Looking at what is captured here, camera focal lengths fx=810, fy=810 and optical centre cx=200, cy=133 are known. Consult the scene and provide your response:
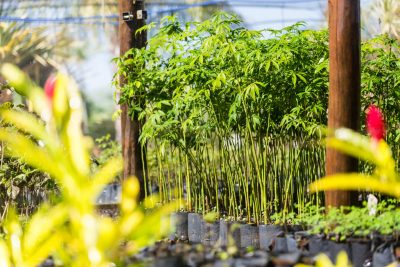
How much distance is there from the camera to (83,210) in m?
2.18

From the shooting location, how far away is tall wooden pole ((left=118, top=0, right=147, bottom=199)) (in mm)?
6684

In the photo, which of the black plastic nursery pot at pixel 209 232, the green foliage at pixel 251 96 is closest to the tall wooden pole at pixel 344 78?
the green foliage at pixel 251 96

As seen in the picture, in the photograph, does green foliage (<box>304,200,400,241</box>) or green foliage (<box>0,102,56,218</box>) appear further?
green foliage (<box>0,102,56,218</box>)

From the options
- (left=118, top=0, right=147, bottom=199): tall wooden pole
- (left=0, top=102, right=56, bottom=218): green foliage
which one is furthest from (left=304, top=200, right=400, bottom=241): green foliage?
(left=118, top=0, right=147, bottom=199): tall wooden pole

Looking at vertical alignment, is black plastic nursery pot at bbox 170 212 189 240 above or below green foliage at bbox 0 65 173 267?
below

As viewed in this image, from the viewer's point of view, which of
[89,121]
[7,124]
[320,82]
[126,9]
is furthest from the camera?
[89,121]

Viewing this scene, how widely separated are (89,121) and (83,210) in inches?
798

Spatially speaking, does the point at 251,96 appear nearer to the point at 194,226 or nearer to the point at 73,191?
the point at 194,226

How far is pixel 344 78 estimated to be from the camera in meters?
4.06

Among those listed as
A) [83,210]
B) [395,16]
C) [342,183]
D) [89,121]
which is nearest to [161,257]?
[83,210]

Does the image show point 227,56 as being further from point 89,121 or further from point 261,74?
point 89,121

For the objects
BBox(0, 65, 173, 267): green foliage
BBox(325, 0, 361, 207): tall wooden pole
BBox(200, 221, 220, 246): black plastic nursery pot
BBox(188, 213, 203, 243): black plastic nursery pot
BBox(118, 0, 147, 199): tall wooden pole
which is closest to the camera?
BBox(0, 65, 173, 267): green foliage

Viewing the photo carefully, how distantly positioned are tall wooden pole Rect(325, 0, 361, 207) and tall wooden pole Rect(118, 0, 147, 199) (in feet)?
9.28

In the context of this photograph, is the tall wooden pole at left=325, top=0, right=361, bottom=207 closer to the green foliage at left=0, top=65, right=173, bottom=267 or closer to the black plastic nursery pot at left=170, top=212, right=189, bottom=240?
the green foliage at left=0, top=65, right=173, bottom=267
